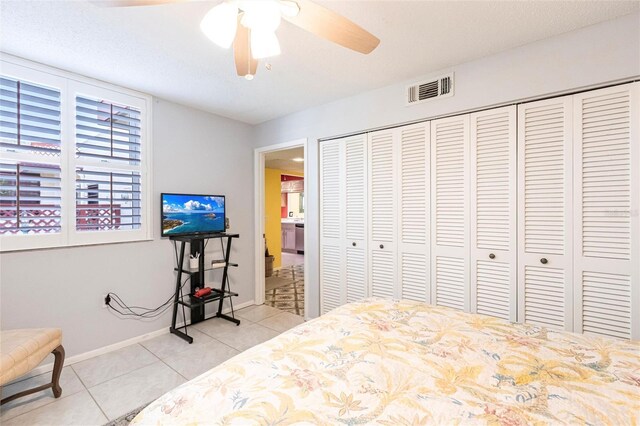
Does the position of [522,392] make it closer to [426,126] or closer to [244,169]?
[426,126]

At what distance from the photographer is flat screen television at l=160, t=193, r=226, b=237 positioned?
3.05 meters

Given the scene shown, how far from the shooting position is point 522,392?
977 millimetres

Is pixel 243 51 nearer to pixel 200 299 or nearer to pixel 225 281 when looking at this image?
pixel 200 299

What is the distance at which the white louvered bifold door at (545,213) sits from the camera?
1996 millimetres

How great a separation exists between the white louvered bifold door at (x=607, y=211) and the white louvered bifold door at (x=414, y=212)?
39.4 inches

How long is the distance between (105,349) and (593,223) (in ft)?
13.2

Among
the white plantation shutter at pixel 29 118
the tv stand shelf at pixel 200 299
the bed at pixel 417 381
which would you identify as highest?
the white plantation shutter at pixel 29 118

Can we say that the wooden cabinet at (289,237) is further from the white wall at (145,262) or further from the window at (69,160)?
the window at (69,160)

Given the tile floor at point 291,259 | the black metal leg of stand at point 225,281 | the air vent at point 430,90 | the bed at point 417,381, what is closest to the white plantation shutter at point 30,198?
the black metal leg of stand at point 225,281

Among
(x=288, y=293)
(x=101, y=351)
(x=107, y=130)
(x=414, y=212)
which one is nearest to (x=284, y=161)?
(x=288, y=293)

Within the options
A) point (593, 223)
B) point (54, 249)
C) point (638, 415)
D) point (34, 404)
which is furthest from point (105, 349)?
point (593, 223)

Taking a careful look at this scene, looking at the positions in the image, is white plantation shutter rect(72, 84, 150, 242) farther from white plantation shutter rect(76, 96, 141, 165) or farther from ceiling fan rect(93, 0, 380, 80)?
ceiling fan rect(93, 0, 380, 80)

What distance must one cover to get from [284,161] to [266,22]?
14.8 feet

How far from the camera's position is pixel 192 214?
3244 mm
